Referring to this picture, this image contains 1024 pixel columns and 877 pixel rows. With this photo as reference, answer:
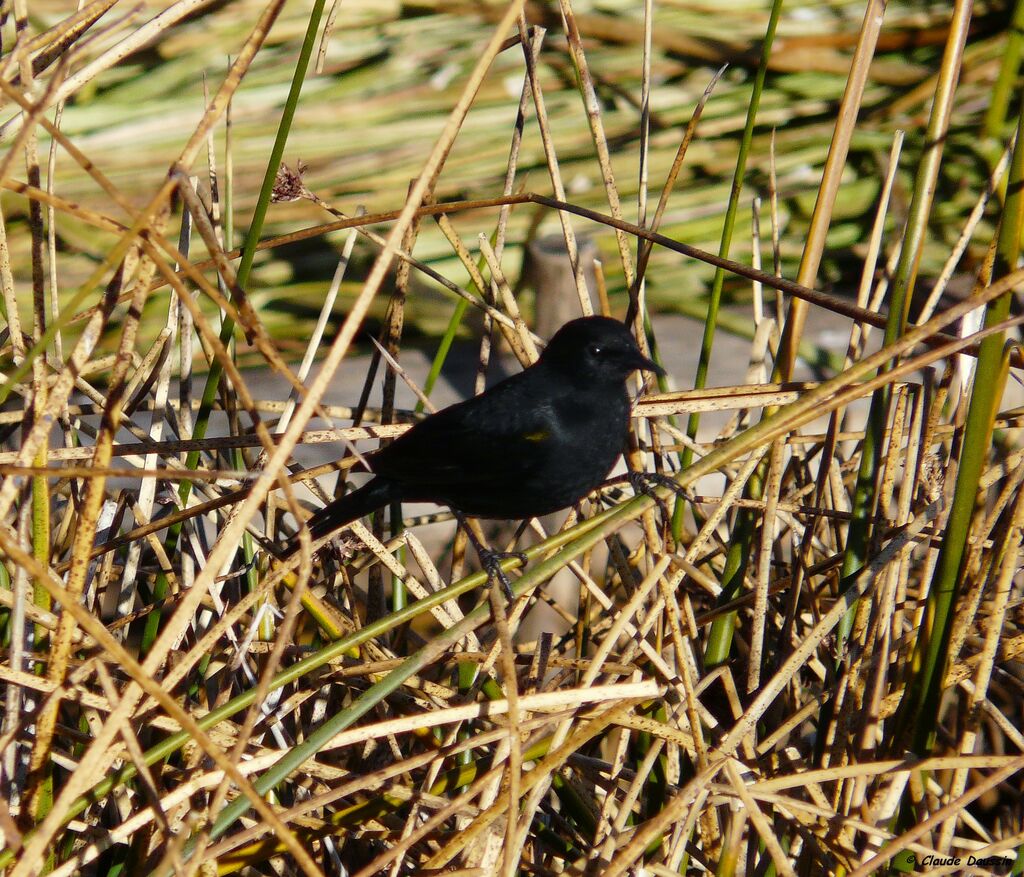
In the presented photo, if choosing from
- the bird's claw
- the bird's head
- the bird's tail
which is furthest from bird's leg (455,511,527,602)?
the bird's head

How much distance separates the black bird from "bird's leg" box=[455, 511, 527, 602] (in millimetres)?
31

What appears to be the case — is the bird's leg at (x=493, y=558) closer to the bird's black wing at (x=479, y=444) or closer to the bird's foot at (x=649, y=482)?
the bird's black wing at (x=479, y=444)

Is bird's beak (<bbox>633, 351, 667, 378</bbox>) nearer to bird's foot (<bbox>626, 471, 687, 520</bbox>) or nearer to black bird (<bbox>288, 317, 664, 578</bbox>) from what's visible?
black bird (<bbox>288, 317, 664, 578</bbox>)

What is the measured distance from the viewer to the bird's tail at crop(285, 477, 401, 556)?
1711 mm

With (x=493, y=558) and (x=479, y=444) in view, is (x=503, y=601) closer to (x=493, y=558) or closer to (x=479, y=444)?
(x=493, y=558)

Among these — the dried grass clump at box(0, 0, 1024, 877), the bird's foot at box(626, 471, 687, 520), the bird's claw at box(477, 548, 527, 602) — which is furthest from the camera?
the bird's foot at box(626, 471, 687, 520)

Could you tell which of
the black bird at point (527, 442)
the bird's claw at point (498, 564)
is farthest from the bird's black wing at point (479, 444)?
the bird's claw at point (498, 564)

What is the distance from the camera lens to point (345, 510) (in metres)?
1.72

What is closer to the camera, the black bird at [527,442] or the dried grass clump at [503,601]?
the dried grass clump at [503,601]

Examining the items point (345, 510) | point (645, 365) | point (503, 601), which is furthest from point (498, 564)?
point (645, 365)

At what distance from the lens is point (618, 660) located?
5.28ft

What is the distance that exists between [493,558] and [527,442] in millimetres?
259

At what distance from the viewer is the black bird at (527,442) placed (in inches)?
69.1

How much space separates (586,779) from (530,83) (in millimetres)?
1044
